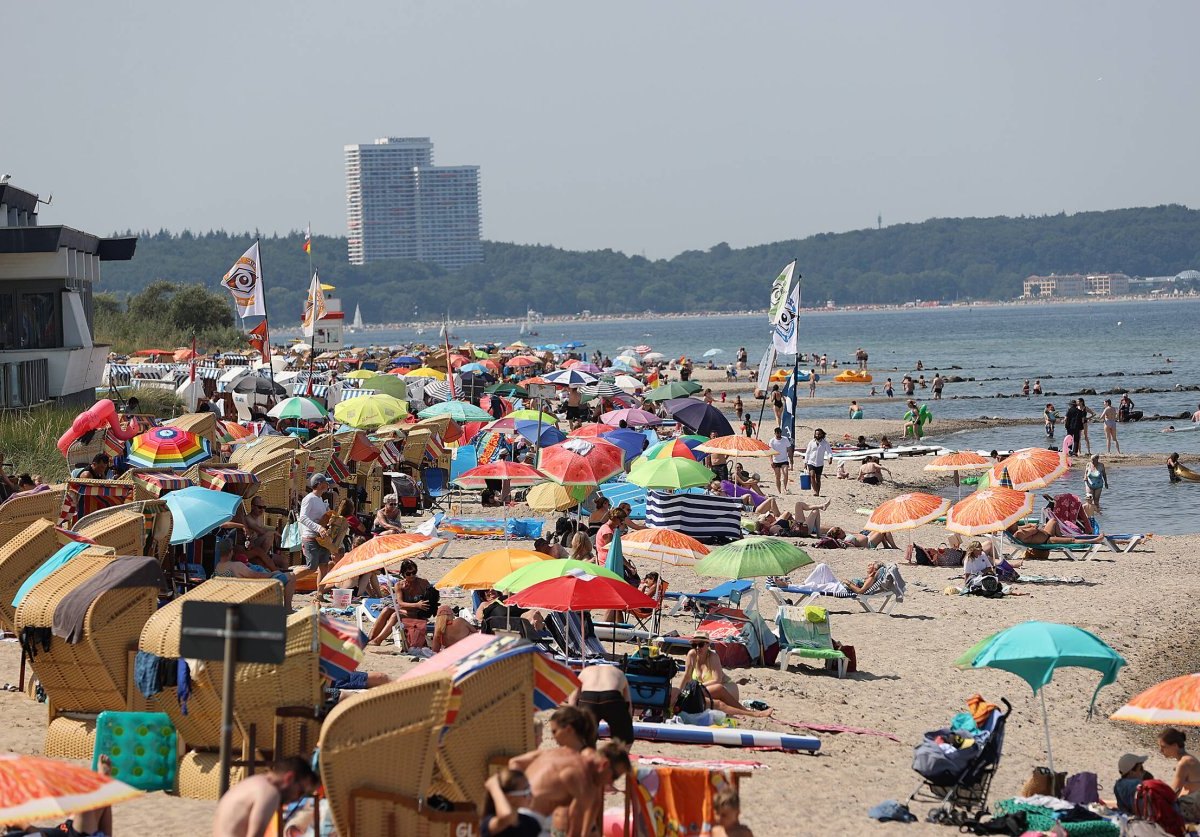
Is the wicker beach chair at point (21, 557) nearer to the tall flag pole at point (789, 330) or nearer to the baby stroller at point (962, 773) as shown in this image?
the baby stroller at point (962, 773)

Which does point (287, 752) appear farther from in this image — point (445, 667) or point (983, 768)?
point (983, 768)

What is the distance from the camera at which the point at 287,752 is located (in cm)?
701

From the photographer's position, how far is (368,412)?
2256 centimetres

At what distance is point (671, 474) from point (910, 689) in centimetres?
498

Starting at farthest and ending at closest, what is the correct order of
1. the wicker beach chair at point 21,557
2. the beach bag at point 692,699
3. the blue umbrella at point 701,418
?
the blue umbrella at point 701,418, the wicker beach chair at point 21,557, the beach bag at point 692,699

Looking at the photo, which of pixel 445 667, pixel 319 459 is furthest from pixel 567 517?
pixel 445 667

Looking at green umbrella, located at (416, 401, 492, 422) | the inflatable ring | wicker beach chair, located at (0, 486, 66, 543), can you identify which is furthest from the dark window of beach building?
wicker beach chair, located at (0, 486, 66, 543)

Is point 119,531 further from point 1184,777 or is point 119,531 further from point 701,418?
point 701,418

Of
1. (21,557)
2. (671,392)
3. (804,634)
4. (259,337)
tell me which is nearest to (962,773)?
(804,634)

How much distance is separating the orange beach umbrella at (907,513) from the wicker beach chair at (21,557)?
9506 mm

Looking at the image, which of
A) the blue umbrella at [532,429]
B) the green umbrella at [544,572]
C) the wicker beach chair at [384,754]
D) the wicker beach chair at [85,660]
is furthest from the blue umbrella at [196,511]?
the blue umbrella at [532,429]

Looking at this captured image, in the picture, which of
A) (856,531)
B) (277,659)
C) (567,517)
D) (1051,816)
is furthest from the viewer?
(856,531)

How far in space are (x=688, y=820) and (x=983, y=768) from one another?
219 cm

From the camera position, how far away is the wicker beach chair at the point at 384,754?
580 cm
